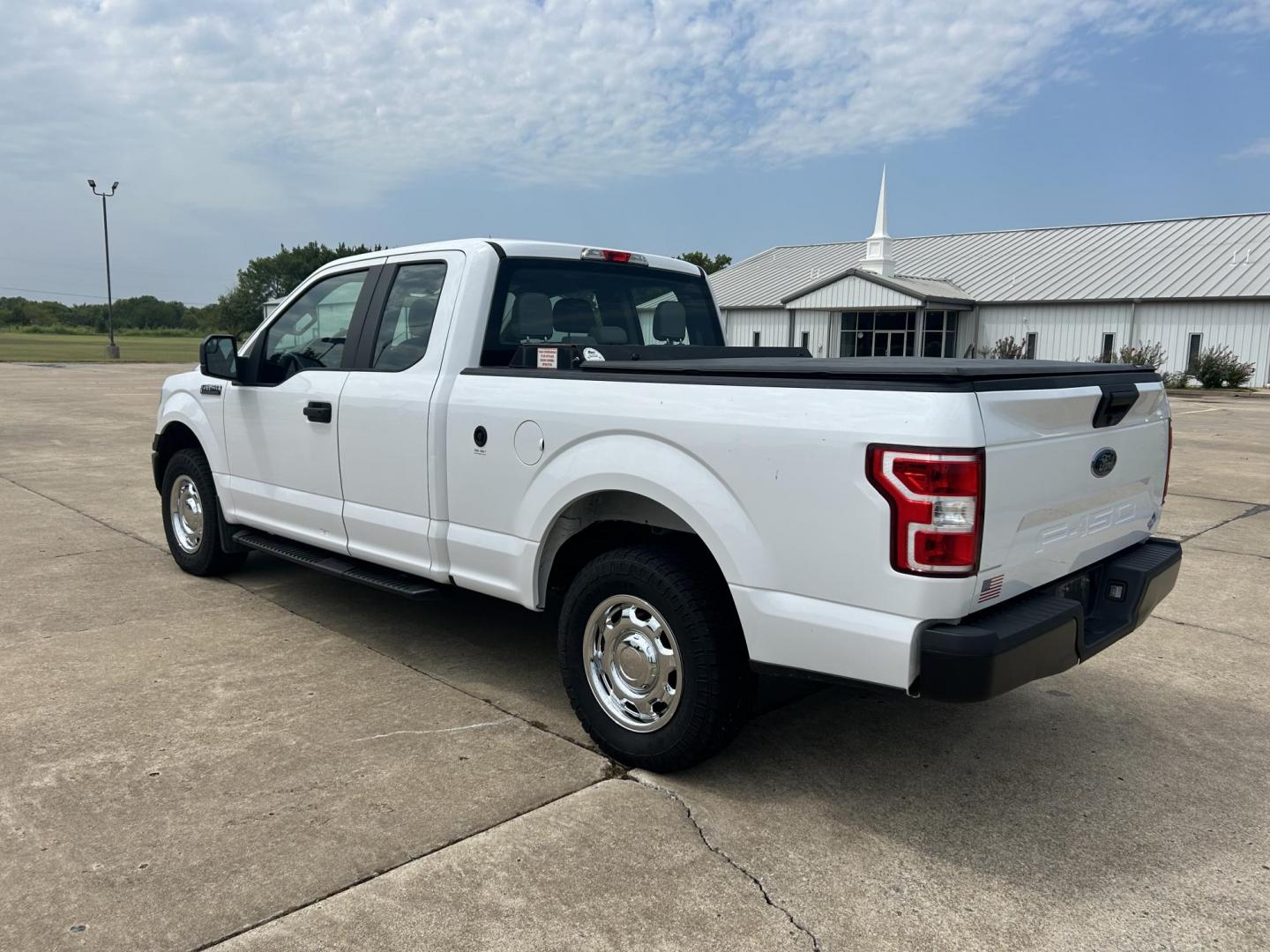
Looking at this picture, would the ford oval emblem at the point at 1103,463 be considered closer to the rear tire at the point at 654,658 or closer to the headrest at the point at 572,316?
the rear tire at the point at 654,658

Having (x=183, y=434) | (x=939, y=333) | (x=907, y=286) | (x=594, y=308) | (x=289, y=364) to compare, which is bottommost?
(x=183, y=434)

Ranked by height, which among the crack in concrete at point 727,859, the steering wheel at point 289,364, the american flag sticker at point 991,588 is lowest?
the crack in concrete at point 727,859

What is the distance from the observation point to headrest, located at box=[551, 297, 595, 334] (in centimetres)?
461

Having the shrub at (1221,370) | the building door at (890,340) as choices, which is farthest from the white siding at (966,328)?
the shrub at (1221,370)

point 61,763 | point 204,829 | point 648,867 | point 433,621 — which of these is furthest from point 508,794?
point 433,621

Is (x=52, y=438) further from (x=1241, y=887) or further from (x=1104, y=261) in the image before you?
(x=1104, y=261)

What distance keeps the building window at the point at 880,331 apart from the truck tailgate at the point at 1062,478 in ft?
124

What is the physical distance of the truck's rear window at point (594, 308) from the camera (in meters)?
4.36

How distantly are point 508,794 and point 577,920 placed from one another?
741mm

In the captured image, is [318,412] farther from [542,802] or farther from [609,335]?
[542,802]

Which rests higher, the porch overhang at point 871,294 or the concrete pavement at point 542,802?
the porch overhang at point 871,294

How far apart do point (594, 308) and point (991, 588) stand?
103 inches

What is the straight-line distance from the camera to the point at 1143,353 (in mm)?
35625

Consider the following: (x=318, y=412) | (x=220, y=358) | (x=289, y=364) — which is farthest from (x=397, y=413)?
(x=220, y=358)
